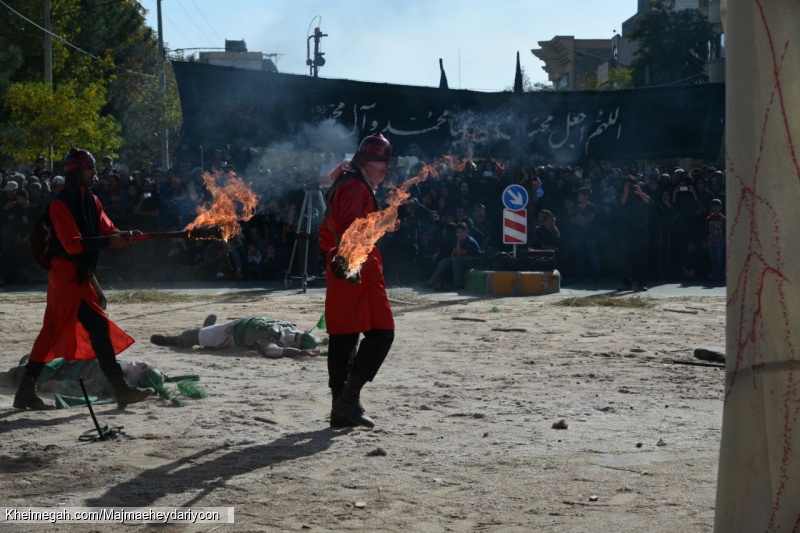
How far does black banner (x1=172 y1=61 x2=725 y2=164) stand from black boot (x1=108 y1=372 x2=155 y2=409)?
1238 cm

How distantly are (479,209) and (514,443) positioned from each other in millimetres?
12271

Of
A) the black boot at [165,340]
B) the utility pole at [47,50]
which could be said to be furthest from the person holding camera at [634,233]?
the utility pole at [47,50]

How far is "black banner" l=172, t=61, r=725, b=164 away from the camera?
1969cm

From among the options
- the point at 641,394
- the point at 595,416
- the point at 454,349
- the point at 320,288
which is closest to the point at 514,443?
the point at 595,416

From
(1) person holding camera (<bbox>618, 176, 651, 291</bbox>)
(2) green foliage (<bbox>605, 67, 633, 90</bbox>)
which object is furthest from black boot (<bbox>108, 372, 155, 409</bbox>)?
(2) green foliage (<bbox>605, 67, 633, 90</bbox>)

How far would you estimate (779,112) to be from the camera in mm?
3803

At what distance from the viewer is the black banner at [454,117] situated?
19.7m

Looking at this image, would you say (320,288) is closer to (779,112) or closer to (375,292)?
(375,292)

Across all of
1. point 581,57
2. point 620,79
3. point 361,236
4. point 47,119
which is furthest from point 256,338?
point 581,57

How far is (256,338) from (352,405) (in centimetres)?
374

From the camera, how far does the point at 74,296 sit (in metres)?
7.22

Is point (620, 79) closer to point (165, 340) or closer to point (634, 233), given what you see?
point (634, 233)

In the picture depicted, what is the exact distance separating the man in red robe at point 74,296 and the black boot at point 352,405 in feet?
5.36

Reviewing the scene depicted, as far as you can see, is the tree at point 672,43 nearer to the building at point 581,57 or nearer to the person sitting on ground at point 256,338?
the building at point 581,57
